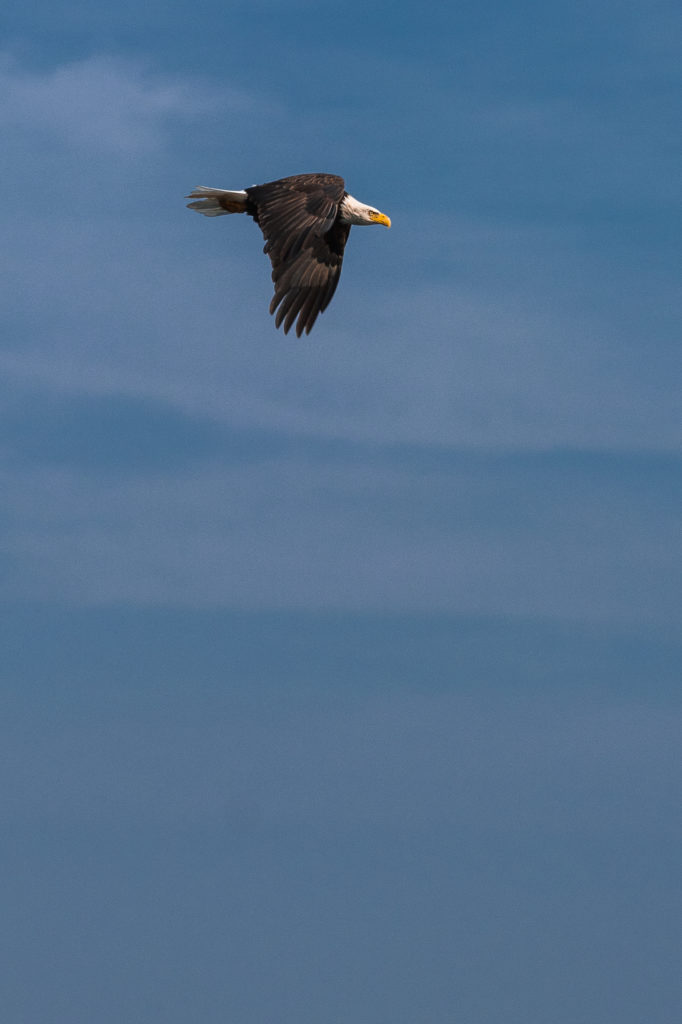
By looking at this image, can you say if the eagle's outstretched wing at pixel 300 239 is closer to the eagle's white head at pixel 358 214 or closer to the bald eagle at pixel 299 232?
the bald eagle at pixel 299 232

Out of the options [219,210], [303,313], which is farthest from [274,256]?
[219,210]

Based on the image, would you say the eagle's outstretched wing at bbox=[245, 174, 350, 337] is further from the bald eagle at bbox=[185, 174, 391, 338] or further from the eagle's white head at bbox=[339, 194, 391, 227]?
the eagle's white head at bbox=[339, 194, 391, 227]

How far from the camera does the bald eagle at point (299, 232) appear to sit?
32438 mm

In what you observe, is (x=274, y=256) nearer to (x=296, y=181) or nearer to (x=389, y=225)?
(x=296, y=181)

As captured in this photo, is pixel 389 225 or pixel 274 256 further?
pixel 389 225

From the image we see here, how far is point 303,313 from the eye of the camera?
33375 millimetres

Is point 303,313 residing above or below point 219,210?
below

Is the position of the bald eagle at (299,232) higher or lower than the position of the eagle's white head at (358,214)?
lower

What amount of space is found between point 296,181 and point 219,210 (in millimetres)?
2763

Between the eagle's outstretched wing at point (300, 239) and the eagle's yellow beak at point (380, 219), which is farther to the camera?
the eagle's yellow beak at point (380, 219)

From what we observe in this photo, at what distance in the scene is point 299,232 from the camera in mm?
32469

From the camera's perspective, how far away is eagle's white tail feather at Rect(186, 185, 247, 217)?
35.3m

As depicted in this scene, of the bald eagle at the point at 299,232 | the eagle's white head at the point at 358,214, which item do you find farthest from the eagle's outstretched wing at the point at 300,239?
the eagle's white head at the point at 358,214

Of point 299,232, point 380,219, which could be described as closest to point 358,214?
point 380,219
